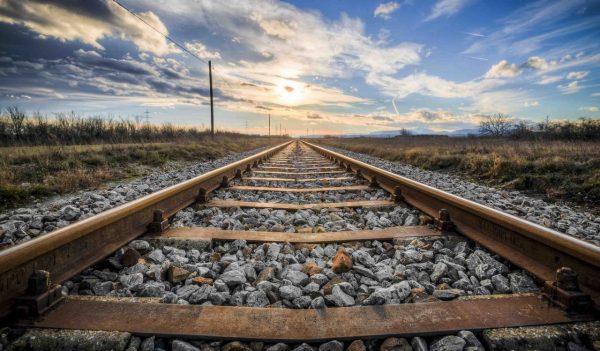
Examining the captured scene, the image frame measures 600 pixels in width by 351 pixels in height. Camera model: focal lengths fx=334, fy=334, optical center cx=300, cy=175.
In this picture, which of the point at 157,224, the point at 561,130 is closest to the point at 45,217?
the point at 157,224

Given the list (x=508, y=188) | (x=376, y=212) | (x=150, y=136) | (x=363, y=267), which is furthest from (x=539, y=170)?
(x=150, y=136)

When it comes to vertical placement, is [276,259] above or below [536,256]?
below

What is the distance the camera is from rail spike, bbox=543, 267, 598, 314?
1.51 metres

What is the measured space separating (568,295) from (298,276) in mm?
1301

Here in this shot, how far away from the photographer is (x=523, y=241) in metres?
2.10

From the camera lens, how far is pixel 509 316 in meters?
1.50

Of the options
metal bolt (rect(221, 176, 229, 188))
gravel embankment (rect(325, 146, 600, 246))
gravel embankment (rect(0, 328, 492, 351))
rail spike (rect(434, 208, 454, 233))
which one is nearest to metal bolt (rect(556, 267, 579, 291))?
gravel embankment (rect(0, 328, 492, 351))

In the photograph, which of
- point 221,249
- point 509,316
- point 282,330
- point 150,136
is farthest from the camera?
point 150,136

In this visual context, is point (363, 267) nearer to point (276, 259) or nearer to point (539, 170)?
point (276, 259)

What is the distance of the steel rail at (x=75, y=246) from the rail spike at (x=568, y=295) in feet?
8.15

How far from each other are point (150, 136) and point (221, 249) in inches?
683

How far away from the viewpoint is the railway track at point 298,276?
1.46 metres

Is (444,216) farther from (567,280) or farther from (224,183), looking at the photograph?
(224,183)

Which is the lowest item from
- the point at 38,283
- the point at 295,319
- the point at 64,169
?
the point at 64,169
